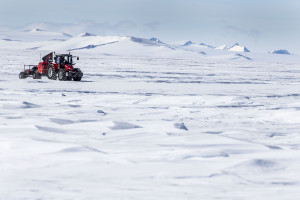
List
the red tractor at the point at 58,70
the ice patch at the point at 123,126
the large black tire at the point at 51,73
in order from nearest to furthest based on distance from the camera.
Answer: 1. the ice patch at the point at 123,126
2. the red tractor at the point at 58,70
3. the large black tire at the point at 51,73

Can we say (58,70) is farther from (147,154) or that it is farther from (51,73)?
(147,154)

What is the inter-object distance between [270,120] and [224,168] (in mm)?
4771

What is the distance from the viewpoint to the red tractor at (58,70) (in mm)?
22297

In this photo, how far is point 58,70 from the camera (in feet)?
75.2

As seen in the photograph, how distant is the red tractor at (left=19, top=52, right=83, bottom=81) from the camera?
22.3 metres

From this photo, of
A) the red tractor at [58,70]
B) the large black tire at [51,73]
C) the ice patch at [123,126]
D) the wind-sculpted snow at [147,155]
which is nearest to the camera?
the wind-sculpted snow at [147,155]

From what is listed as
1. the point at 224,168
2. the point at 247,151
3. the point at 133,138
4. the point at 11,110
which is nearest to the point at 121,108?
the point at 11,110

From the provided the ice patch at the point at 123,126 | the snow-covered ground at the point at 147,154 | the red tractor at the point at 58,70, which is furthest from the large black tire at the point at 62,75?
the ice patch at the point at 123,126

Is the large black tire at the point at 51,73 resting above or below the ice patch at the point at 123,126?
above

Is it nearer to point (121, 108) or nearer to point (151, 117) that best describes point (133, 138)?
point (151, 117)

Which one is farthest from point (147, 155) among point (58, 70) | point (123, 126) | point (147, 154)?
point (58, 70)

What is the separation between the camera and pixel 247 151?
21.0ft

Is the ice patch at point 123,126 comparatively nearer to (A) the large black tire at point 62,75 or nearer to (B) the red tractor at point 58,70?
(B) the red tractor at point 58,70

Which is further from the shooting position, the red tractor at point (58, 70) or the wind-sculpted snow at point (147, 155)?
the red tractor at point (58, 70)
